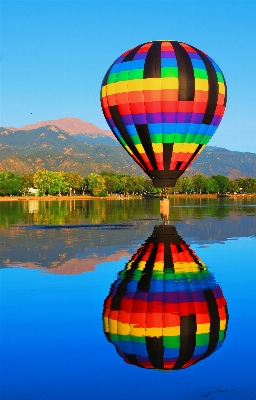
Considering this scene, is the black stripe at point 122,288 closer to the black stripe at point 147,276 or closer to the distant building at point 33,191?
the black stripe at point 147,276

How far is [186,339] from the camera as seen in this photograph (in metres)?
14.4

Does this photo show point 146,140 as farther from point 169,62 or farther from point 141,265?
point 141,265

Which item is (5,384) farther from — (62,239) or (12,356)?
(62,239)

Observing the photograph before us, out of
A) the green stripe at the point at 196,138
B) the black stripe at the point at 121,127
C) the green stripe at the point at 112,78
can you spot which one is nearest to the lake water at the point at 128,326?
the green stripe at the point at 196,138

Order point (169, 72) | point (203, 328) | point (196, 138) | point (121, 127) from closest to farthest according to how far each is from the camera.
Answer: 1. point (203, 328)
2. point (169, 72)
3. point (121, 127)
4. point (196, 138)

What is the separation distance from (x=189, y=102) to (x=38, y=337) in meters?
30.0

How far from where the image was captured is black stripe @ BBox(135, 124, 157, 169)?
42438mm

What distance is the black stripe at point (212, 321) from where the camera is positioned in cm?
1381

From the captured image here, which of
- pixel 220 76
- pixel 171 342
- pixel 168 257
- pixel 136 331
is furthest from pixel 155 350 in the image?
pixel 220 76

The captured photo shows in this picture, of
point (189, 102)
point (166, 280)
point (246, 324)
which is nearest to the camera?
point (246, 324)

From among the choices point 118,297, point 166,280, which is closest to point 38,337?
point 118,297

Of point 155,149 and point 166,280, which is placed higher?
point 155,149

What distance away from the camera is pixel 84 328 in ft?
49.6

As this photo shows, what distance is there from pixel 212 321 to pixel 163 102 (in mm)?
28119
